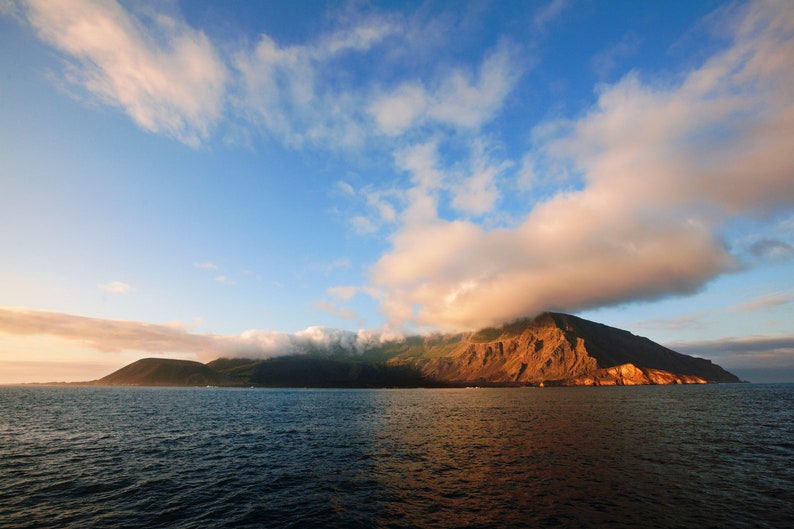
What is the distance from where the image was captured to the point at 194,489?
3822cm

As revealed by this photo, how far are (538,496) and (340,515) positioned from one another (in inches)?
784

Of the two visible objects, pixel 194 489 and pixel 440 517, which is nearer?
pixel 440 517

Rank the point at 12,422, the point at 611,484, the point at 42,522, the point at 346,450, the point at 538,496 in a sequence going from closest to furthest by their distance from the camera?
the point at 42,522, the point at 538,496, the point at 611,484, the point at 346,450, the point at 12,422

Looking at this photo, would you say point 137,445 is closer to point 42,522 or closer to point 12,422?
point 42,522

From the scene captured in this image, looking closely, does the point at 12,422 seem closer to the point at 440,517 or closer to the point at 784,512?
the point at 440,517

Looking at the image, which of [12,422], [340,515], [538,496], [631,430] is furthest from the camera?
[12,422]

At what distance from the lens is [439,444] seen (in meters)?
63.4

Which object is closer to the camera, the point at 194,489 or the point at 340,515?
the point at 340,515

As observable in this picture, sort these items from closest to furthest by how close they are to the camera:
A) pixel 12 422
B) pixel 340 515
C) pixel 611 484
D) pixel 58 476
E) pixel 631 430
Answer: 1. pixel 340 515
2. pixel 611 484
3. pixel 58 476
4. pixel 631 430
5. pixel 12 422

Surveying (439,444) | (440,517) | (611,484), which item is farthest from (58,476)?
(611,484)

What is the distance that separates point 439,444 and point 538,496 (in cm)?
2955

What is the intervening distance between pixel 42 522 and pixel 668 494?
57.2 meters

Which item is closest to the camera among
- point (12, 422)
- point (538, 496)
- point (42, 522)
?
point (42, 522)

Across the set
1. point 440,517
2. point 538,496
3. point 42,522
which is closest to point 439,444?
point 538,496
